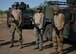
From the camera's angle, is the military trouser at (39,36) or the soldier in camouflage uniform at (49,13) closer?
the military trouser at (39,36)

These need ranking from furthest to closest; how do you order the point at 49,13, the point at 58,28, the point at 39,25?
the point at 49,13
the point at 39,25
the point at 58,28

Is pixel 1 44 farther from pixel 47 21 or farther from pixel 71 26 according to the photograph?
pixel 71 26

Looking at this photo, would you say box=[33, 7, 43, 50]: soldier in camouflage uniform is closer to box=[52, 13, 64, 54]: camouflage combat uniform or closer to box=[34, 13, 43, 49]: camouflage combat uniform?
box=[34, 13, 43, 49]: camouflage combat uniform

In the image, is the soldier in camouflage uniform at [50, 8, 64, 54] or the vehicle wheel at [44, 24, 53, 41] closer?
the soldier in camouflage uniform at [50, 8, 64, 54]

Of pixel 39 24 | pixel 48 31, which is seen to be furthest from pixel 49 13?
pixel 39 24

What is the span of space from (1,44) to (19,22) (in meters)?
2.05

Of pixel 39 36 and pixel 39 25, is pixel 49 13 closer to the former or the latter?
pixel 39 25

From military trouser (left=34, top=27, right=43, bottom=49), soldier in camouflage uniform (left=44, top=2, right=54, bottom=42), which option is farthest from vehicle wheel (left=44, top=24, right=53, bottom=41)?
military trouser (left=34, top=27, right=43, bottom=49)

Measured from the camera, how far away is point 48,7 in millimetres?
14391

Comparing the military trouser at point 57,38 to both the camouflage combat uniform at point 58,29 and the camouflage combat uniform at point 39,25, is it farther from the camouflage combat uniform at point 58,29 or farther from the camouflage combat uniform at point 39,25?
the camouflage combat uniform at point 39,25

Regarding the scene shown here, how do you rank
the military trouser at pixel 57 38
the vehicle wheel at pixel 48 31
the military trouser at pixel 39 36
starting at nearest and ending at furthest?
the military trouser at pixel 57 38
the military trouser at pixel 39 36
the vehicle wheel at pixel 48 31

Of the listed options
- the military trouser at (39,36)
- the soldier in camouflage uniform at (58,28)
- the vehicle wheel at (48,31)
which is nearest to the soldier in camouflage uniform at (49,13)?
the vehicle wheel at (48,31)

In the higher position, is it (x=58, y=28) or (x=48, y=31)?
(x=58, y=28)

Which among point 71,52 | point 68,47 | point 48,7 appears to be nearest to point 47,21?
point 48,7
